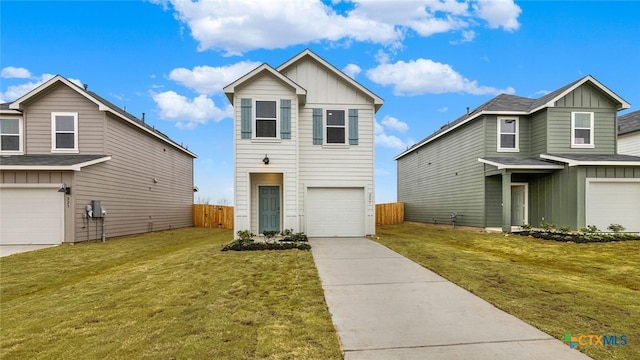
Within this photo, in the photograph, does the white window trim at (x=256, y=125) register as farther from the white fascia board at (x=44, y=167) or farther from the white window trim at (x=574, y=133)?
the white window trim at (x=574, y=133)

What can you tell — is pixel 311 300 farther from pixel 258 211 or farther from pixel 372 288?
pixel 258 211

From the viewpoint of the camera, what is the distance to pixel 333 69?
46.4ft

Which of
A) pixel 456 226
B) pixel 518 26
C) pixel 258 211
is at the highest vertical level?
pixel 518 26

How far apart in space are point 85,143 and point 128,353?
47.3 feet

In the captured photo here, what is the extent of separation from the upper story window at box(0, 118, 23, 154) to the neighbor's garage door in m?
13.1

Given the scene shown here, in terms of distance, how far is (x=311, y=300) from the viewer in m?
5.66

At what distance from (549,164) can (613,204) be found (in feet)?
10.3

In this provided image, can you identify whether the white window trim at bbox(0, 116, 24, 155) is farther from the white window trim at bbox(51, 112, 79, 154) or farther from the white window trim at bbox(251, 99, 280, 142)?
the white window trim at bbox(251, 99, 280, 142)

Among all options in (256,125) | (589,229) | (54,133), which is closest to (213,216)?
(54,133)

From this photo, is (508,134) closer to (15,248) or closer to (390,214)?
(390,214)

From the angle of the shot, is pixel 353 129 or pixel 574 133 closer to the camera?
pixel 353 129

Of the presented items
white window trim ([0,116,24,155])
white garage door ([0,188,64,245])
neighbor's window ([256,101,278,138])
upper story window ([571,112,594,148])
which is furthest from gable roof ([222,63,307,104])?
upper story window ([571,112,594,148])

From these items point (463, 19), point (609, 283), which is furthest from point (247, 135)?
point (463, 19)

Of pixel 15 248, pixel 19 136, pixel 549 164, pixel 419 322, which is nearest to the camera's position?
pixel 419 322
